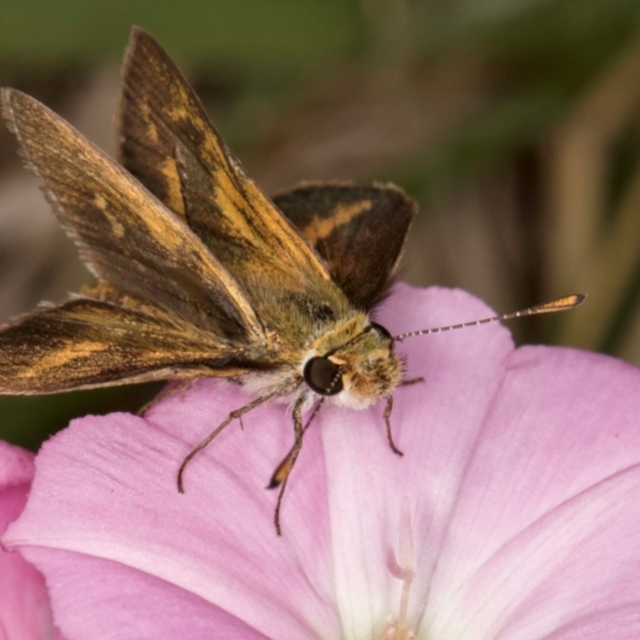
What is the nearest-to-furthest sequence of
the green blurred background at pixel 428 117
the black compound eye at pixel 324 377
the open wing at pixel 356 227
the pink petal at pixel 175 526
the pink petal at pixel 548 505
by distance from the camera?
1. the pink petal at pixel 175 526
2. the black compound eye at pixel 324 377
3. the pink petal at pixel 548 505
4. the open wing at pixel 356 227
5. the green blurred background at pixel 428 117

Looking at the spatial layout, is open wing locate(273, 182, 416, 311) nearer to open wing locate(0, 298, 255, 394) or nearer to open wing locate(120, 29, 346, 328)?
open wing locate(120, 29, 346, 328)

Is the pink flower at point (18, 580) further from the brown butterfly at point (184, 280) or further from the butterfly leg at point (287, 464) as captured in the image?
the butterfly leg at point (287, 464)

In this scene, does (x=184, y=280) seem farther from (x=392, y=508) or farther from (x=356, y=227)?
(x=392, y=508)

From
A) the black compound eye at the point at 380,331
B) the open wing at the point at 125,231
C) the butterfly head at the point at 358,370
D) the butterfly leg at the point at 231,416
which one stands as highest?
the open wing at the point at 125,231

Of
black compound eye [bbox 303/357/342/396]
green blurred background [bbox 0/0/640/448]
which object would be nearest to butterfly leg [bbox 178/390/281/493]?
black compound eye [bbox 303/357/342/396]

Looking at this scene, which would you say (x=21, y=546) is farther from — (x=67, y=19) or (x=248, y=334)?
(x=67, y=19)

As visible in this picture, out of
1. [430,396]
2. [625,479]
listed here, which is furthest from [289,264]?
[625,479]

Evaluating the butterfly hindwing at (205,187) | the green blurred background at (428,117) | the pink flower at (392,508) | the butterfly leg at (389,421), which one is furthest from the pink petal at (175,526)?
the green blurred background at (428,117)
